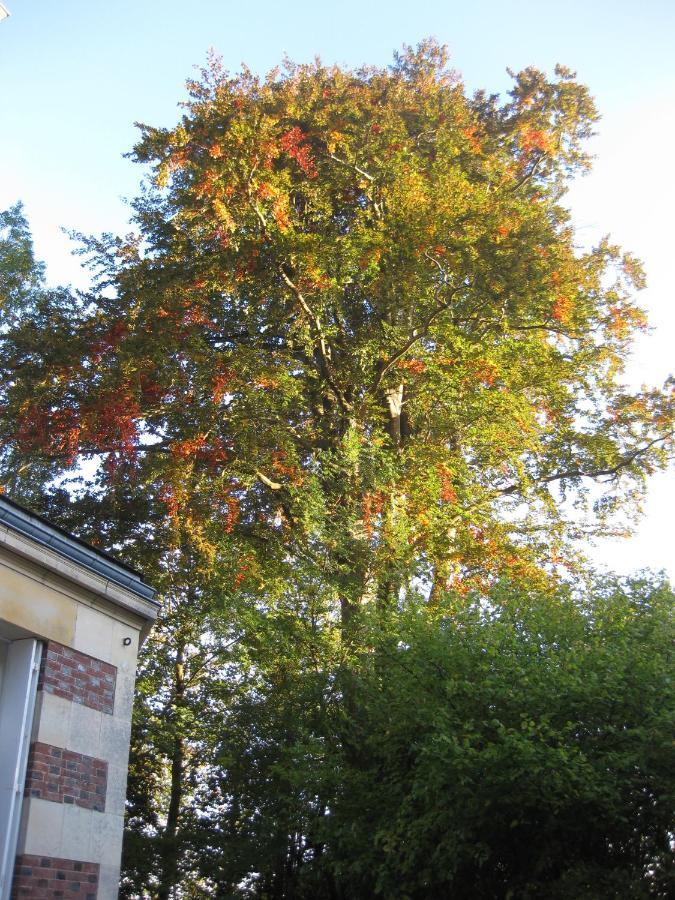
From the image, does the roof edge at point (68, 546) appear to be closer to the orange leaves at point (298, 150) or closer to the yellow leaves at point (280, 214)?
the yellow leaves at point (280, 214)

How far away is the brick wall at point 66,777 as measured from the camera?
785cm

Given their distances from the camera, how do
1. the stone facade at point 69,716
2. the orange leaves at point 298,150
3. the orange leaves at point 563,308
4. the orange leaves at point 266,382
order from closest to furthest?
the stone facade at point 69,716
the orange leaves at point 266,382
the orange leaves at point 563,308
the orange leaves at point 298,150

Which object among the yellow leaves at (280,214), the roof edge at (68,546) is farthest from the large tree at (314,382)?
the roof edge at (68,546)

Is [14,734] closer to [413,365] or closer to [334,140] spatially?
[413,365]

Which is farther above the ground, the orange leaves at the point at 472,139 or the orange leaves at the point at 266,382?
the orange leaves at the point at 472,139

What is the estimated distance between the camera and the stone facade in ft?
25.5

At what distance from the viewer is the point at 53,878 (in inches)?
Result: 306

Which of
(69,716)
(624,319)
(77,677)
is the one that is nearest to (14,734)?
(69,716)

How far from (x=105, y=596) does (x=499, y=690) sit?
4.37 m

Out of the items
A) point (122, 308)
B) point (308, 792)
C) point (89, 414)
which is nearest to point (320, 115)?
point (122, 308)

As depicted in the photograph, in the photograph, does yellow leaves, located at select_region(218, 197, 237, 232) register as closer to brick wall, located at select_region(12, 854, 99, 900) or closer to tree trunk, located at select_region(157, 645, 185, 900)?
brick wall, located at select_region(12, 854, 99, 900)

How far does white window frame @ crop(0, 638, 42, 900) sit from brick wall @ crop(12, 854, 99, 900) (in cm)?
10

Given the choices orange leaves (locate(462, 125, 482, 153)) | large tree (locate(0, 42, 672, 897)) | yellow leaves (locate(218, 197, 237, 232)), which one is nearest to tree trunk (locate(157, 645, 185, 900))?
large tree (locate(0, 42, 672, 897))

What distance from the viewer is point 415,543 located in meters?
16.2
